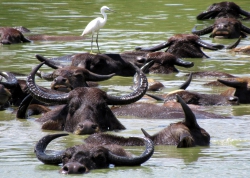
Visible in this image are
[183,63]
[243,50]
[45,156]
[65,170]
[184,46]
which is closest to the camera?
[65,170]

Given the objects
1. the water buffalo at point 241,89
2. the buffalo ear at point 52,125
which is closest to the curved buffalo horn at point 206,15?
the water buffalo at point 241,89

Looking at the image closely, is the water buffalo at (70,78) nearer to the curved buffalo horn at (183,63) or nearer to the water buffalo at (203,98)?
the water buffalo at (203,98)

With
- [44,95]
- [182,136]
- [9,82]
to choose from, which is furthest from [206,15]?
[182,136]

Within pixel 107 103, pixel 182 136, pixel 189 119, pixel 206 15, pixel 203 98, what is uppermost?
pixel 189 119

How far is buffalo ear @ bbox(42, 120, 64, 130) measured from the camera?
1043cm

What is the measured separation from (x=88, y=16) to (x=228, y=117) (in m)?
16.1

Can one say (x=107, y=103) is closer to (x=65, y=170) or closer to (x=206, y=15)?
(x=65, y=170)

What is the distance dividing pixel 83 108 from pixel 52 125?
20.1 inches

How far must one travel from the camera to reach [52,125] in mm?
10438

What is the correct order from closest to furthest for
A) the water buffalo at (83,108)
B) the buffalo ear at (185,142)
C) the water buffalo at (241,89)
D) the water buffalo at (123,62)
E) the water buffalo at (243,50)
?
the buffalo ear at (185,142) → the water buffalo at (83,108) → the water buffalo at (241,89) → the water buffalo at (123,62) → the water buffalo at (243,50)

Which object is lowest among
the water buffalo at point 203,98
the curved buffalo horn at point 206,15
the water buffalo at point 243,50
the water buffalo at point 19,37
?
the curved buffalo horn at point 206,15

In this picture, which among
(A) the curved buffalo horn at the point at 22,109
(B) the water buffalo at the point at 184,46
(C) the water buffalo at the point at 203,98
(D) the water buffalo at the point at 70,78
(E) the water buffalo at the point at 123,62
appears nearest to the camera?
(A) the curved buffalo horn at the point at 22,109

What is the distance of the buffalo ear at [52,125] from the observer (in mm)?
10430

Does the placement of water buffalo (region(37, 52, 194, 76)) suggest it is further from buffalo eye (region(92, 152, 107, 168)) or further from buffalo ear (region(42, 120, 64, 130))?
buffalo eye (region(92, 152, 107, 168))
